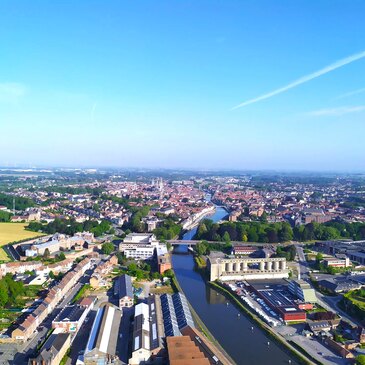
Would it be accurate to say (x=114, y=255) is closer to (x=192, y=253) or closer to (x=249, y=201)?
(x=192, y=253)

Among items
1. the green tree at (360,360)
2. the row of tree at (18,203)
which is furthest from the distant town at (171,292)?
the row of tree at (18,203)

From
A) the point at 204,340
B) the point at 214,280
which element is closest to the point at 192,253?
the point at 214,280

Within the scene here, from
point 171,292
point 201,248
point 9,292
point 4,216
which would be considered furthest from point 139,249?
point 4,216

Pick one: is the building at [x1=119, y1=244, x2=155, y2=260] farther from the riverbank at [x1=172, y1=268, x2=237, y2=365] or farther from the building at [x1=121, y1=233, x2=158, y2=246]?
the riverbank at [x1=172, y1=268, x2=237, y2=365]

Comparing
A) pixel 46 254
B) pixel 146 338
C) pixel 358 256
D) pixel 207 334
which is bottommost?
pixel 207 334

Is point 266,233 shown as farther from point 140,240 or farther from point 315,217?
point 315,217

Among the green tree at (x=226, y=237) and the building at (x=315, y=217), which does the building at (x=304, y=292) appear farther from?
the building at (x=315, y=217)
